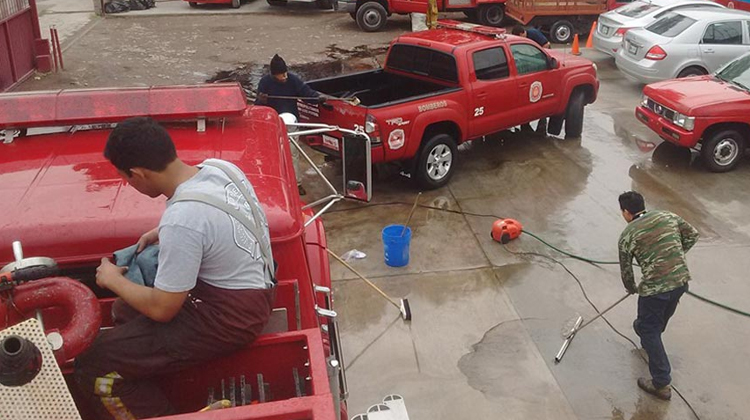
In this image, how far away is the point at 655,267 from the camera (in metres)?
5.04

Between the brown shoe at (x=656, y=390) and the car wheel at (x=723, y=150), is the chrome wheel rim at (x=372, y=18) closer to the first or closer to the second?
the car wheel at (x=723, y=150)

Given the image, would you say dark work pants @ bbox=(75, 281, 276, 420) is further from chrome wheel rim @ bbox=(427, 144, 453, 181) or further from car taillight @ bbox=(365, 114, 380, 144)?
chrome wheel rim @ bbox=(427, 144, 453, 181)

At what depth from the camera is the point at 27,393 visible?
2178 millimetres

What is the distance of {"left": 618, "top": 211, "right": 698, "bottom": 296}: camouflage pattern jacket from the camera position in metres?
5.00

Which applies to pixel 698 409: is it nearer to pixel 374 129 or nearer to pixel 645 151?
pixel 374 129

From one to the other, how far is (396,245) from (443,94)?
2.64 meters

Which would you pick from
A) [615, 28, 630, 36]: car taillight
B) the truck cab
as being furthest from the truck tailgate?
[615, 28, 630, 36]: car taillight

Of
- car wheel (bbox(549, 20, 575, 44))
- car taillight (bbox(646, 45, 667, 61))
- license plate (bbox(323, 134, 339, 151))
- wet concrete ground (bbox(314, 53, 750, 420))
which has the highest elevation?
car taillight (bbox(646, 45, 667, 61))

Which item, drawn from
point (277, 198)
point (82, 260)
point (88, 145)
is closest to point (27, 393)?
point (82, 260)

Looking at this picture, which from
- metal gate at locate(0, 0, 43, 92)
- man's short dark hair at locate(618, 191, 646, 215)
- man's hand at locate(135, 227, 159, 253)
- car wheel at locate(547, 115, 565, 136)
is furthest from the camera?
metal gate at locate(0, 0, 43, 92)

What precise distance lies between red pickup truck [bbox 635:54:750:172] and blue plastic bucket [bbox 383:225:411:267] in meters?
4.91

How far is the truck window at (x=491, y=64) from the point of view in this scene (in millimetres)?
9117

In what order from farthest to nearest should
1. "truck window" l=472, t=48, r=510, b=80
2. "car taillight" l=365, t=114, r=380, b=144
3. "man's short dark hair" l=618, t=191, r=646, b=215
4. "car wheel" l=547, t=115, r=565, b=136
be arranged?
"car wheel" l=547, t=115, r=565, b=136
"truck window" l=472, t=48, r=510, b=80
"car taillight" l=365, t=114, r=380, b=144
"man's short dark hair" l=618, t=191, r=646, b=215

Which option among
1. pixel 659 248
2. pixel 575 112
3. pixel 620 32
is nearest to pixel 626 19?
pixel 620 32
